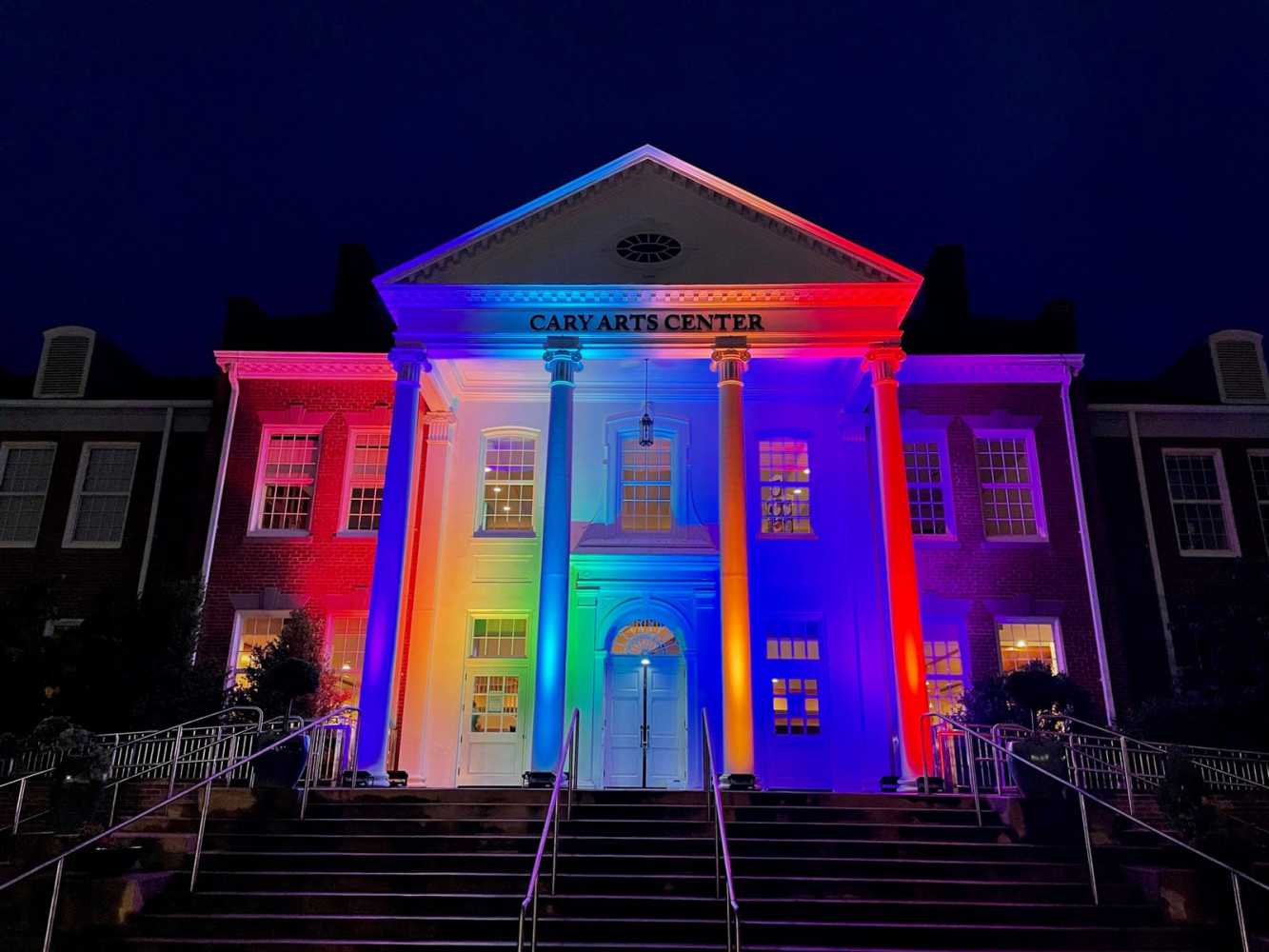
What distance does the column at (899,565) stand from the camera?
15609mm

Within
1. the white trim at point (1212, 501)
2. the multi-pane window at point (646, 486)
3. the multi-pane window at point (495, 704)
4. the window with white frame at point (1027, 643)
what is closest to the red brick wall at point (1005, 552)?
the window with white frame at point (1027, 643)

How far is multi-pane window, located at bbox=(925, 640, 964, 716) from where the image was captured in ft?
61.8

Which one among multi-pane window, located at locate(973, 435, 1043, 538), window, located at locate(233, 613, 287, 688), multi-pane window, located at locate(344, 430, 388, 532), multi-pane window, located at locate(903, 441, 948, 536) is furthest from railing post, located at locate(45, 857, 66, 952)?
multi-pane window, located at locate(973, 435, 1043, 538)

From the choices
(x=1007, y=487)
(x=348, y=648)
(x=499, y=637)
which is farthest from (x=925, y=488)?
(x=348, y=648)

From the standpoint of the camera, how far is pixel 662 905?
989 centimetres

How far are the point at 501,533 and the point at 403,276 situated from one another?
5298 mm

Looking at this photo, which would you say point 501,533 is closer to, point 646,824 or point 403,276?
point 403,276

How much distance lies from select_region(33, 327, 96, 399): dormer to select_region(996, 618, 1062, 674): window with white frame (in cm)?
2023

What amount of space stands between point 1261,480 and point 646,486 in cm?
1294

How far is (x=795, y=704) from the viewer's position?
1892 centimetres

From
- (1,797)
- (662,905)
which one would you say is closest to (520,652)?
(1,797)

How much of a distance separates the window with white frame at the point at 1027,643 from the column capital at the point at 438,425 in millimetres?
11441

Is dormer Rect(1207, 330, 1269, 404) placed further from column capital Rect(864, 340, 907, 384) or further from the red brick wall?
column capital Rect(864, 340, 907, 384)

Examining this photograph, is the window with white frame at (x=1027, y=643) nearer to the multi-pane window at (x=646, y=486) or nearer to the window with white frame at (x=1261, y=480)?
the window with white frame at (x=1261, y=480)
